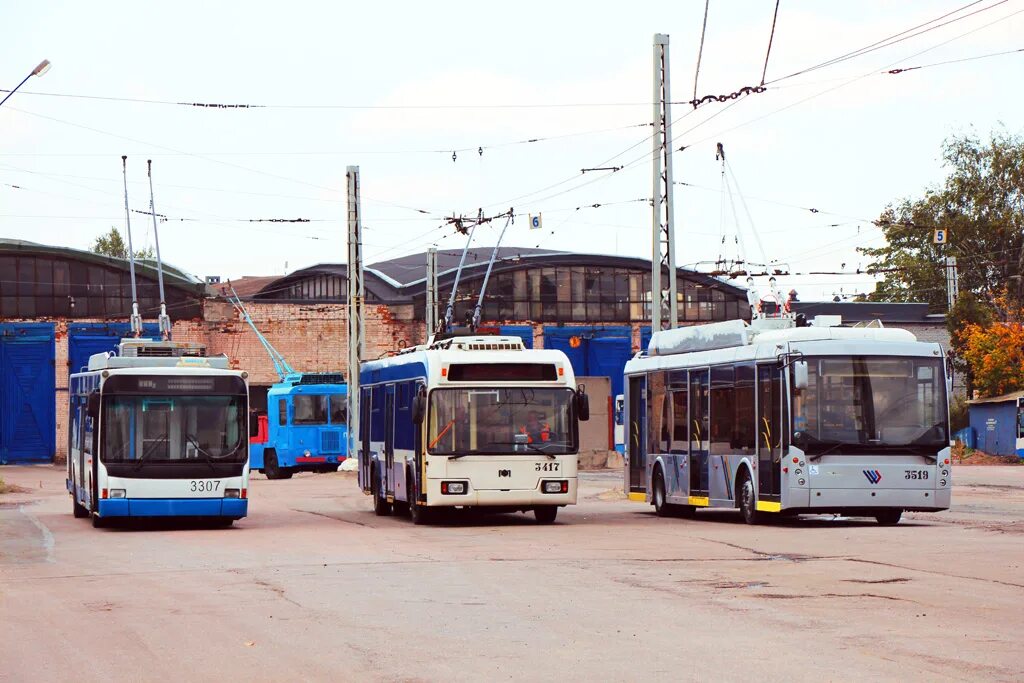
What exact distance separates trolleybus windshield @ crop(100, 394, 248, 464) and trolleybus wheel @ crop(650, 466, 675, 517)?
7.07 meters

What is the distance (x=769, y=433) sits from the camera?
2292 centimetres

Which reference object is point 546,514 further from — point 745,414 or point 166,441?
point 166,441

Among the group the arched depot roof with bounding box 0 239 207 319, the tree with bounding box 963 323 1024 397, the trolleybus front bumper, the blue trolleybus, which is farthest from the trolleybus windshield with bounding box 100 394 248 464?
the tree with bounding box 963 323 1024 397

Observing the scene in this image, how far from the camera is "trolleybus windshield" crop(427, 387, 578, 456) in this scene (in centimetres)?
2405

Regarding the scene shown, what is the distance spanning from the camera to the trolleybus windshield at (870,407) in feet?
73.3

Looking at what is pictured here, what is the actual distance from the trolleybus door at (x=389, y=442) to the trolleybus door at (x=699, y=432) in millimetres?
4862

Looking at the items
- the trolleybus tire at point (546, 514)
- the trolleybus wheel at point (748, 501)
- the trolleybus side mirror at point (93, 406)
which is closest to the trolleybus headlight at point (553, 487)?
the trolleybus tire at point (546, 514)

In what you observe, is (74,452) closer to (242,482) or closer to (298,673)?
(242,482)

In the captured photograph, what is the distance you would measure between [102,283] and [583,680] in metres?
61.1

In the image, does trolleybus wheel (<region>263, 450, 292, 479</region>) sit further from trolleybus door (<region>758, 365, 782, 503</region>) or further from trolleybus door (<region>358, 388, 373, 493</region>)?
trolleybus door (<region>758, 365, 782, 503</region>)

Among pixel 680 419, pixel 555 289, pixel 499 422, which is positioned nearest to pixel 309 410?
pixel 555 289

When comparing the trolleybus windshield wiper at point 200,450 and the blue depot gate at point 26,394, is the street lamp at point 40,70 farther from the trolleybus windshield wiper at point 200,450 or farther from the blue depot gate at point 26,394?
the blue depot gate at point 26,394

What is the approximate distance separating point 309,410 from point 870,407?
98.4 feet

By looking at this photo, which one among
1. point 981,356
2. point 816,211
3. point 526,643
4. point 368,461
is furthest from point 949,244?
point 526,643
